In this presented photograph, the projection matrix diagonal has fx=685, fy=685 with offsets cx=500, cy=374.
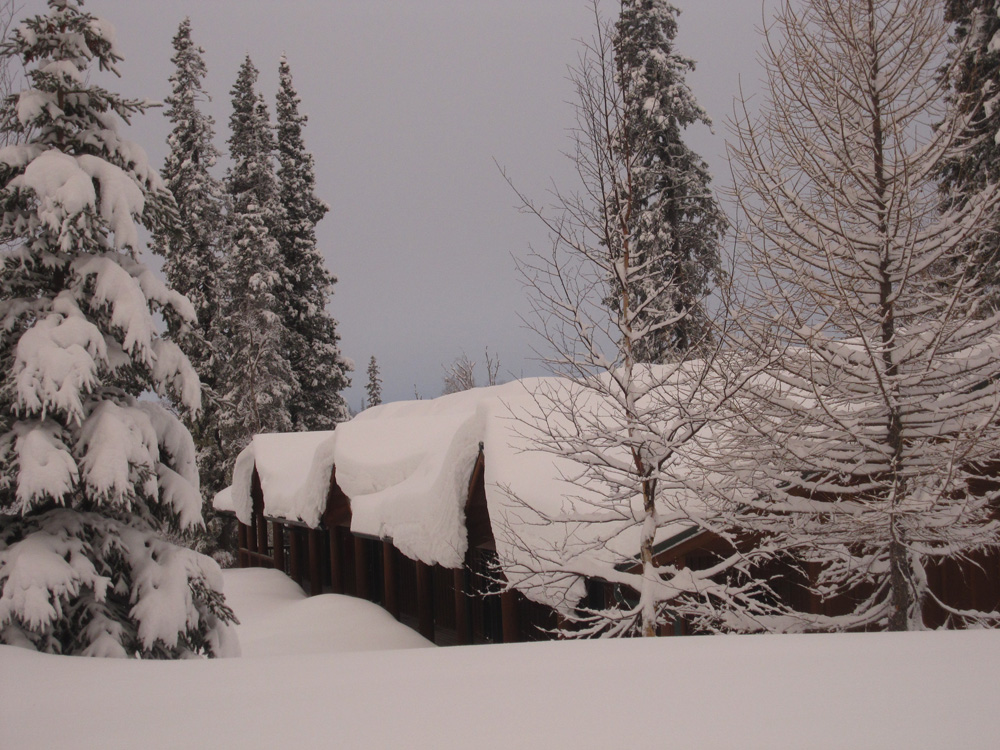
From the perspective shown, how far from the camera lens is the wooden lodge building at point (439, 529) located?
9117 mm

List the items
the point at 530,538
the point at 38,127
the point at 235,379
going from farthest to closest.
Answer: the point at 235,379 < the point at 530,538 < the point at 38,127

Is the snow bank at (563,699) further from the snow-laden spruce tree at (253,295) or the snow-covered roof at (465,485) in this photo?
the snow-laden spruce tree at (253,295)

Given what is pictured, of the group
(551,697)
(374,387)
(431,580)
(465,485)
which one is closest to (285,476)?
(431,580)

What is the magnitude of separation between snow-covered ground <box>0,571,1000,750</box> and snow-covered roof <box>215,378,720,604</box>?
11.3ft

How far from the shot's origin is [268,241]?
31.4 m

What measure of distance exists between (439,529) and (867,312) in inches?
284

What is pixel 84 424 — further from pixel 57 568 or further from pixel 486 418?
pixel 486 418

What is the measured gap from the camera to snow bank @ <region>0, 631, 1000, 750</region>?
259 cm

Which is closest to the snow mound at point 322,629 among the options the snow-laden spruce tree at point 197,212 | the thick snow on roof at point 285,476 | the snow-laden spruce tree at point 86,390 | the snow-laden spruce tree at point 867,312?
the thick snow on roof at point 285,476

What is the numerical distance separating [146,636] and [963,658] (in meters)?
6.86

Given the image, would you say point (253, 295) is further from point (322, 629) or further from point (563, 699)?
point (563, 699)

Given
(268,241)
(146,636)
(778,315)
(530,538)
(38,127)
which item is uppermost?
(268,241)

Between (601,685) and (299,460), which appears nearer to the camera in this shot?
(601,685)

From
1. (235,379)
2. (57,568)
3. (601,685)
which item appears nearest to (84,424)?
(57,568)
